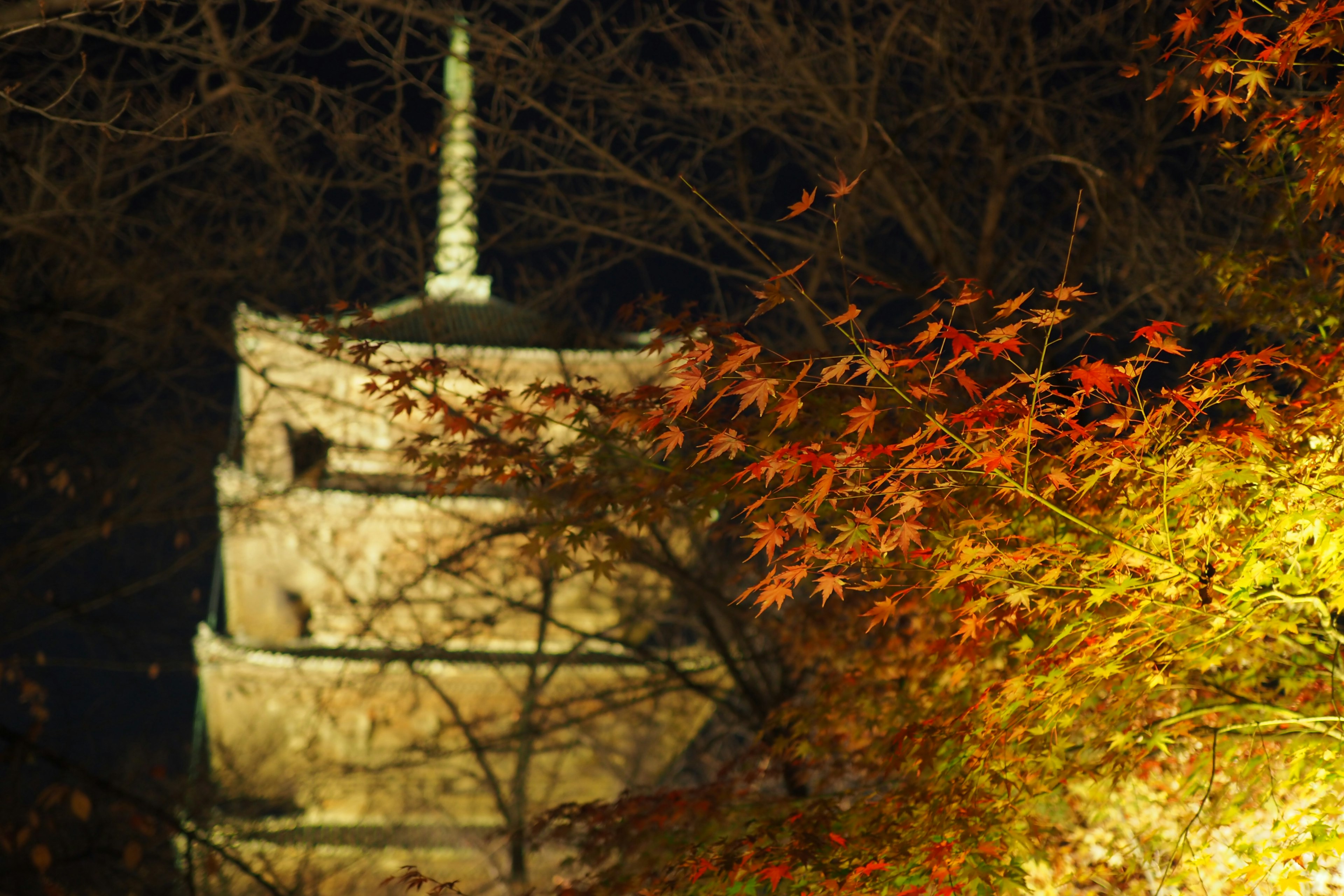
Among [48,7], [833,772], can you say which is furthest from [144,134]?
[833,772]

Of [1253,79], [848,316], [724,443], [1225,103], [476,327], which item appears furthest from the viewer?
[476,327]

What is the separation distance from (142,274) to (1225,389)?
8.07 meters

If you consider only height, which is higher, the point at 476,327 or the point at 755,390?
the point at 476,327

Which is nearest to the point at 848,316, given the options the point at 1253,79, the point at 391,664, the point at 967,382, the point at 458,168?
the point at 967,382

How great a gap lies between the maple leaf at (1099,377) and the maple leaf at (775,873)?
1.87m

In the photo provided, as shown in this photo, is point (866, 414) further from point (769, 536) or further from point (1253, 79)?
point (1253, 79)

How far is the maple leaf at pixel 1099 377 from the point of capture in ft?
10.1

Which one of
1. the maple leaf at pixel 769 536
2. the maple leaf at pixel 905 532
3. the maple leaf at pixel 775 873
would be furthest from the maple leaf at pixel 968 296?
the maple leaf at pixel 775 873

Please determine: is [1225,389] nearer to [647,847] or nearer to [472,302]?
[647,847]

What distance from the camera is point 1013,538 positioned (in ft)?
12.6

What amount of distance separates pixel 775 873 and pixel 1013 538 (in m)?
1.44

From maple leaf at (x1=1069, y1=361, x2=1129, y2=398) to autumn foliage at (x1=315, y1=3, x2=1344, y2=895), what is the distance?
16mm

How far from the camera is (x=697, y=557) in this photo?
34.0 ft

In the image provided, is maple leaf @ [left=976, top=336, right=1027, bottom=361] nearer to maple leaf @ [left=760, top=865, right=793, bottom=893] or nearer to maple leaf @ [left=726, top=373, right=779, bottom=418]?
maple leaf @ [left=726, top=373, right=779, bottom=418]
